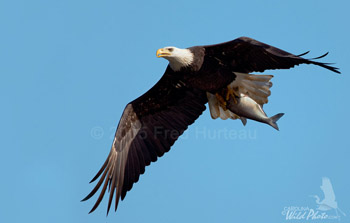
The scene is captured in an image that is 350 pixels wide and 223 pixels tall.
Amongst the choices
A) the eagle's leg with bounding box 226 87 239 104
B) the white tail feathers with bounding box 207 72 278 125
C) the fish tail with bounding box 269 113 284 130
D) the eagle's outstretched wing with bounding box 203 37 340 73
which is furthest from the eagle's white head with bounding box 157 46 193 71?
the fish tail with bounding box 269 113 284 130

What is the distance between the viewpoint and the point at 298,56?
338 inches

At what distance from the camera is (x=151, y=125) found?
10.7 metres

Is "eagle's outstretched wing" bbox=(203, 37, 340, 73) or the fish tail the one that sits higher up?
"eagle's outstretched wing" bbox=(203, 37, 340, 73)

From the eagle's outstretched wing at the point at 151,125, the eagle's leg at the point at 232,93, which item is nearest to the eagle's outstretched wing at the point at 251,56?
the eagle's leg at the point at 232,93

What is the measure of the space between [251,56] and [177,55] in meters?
1.21

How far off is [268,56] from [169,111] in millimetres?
2396

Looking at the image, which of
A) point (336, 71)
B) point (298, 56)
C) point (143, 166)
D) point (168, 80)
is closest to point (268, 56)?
point (298, 56)

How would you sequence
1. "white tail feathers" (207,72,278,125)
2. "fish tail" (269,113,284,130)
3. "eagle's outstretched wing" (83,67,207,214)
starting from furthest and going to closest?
"eagle's outstretched wing" (83,67,207,214), "white tail feathers" (207,72,278,125), "fish tail" (269,113,284,130)

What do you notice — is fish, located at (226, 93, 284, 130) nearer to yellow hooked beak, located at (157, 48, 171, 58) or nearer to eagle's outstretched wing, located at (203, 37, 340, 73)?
eagle's outstretched wing, located at (203, 37, 340, 73)

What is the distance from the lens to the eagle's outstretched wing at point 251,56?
348 inches

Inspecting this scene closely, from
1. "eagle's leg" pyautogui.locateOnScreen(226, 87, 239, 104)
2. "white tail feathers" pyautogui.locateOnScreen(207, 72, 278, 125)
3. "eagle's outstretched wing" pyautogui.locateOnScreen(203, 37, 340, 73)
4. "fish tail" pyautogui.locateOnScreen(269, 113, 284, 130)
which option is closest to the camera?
"eagle's outstretched wing" pyautogui.locateOnScreen(203, 37, 340, 73)

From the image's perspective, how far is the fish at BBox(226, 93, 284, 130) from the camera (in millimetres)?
9648

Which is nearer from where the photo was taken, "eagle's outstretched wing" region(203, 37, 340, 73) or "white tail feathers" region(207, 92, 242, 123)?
"eagle's outstretched wing" region(203, 37, 340, 73)

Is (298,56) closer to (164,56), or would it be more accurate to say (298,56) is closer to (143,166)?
(164,56)
